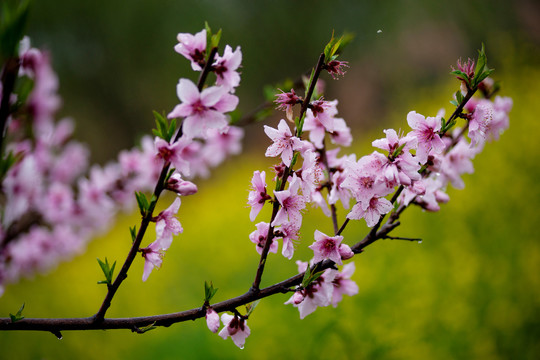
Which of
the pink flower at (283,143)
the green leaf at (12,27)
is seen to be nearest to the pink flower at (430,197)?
the pink flower at (283,143)

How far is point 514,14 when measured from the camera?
12.8 ft

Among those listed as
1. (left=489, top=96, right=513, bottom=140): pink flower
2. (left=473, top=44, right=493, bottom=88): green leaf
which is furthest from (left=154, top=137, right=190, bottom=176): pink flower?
(left=489, top=96, right=513, bottom=140): pink flower

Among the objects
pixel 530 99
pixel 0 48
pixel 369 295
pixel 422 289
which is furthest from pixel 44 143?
pixel 530 99

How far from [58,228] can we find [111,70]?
606 centimetres

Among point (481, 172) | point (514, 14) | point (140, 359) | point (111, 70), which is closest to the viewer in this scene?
point (140, 359)

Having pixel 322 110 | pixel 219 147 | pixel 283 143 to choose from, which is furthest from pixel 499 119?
pixel 219 147

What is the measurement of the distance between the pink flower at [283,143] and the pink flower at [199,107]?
92mm

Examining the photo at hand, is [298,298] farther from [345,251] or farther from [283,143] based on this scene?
[283,143]

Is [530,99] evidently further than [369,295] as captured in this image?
Yes

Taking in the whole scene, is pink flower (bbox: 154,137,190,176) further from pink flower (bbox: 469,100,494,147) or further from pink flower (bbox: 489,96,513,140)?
pink flower (bbox: 489,96,513,140)

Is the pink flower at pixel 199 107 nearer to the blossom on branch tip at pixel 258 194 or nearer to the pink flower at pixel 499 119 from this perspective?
the blossom on branch tip at pixel 258 194

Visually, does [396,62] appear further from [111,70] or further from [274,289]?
[111,70]

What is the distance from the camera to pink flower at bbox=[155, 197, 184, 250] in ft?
2.48

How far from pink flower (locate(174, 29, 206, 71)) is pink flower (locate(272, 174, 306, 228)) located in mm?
275
